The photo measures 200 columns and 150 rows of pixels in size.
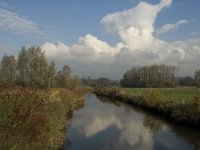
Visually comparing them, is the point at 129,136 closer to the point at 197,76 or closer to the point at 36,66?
the point at 36,66

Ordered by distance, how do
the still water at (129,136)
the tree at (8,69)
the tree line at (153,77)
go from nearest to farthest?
the still water at (129,136)
the tree at (8,69)
the tree line at (153,77)

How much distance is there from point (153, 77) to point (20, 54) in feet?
345

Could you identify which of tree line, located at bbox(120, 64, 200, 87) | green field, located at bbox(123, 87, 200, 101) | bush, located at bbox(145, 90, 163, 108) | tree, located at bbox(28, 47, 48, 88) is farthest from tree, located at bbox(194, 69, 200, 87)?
tree, located at bbox(28, 47, 48, 88)

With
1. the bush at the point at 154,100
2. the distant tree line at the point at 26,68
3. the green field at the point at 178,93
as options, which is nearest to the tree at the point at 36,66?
the distant tree line at the point at 26,68

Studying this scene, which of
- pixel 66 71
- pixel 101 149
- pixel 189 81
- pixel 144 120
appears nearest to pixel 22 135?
pixel 101 149

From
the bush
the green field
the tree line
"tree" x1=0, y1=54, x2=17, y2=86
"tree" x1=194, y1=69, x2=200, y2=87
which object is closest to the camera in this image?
the bush

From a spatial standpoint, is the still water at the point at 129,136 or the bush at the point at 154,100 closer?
the still water at the point at 129,136

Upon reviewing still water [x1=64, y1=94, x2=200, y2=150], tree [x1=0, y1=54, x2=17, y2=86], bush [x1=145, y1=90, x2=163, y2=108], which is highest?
tree [x1=0, y1=54, x2=17, y2=86]

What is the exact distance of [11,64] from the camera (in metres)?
61.9

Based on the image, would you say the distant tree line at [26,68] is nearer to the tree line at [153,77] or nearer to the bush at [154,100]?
the bush at [154,100]

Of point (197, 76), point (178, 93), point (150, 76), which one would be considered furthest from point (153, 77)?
point (178, 93)

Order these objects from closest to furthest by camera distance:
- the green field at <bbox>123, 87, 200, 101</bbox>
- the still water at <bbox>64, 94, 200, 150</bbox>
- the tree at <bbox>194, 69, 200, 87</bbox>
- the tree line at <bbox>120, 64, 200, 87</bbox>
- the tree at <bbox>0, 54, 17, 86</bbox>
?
1. the still water at <bbox>64, 94, 200, 150</bbox>
2. the green field at <bbox>123, 87, 200, 101</bbox>
3. the tree at <bbox>0, 54, 17, 86</bbox>
4. the tree at <bbox>194, 69, 200, 87</bbox>
5. the tree line at <bbox>120, 64, 200, 87</bbox>

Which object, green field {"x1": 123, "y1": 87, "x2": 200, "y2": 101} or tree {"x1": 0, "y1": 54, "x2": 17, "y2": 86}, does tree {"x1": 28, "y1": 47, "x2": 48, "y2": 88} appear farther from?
green field {"x1": 123, "y1": 87, "x2": 200, "y2": 101}

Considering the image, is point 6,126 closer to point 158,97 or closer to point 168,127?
point 168,127
